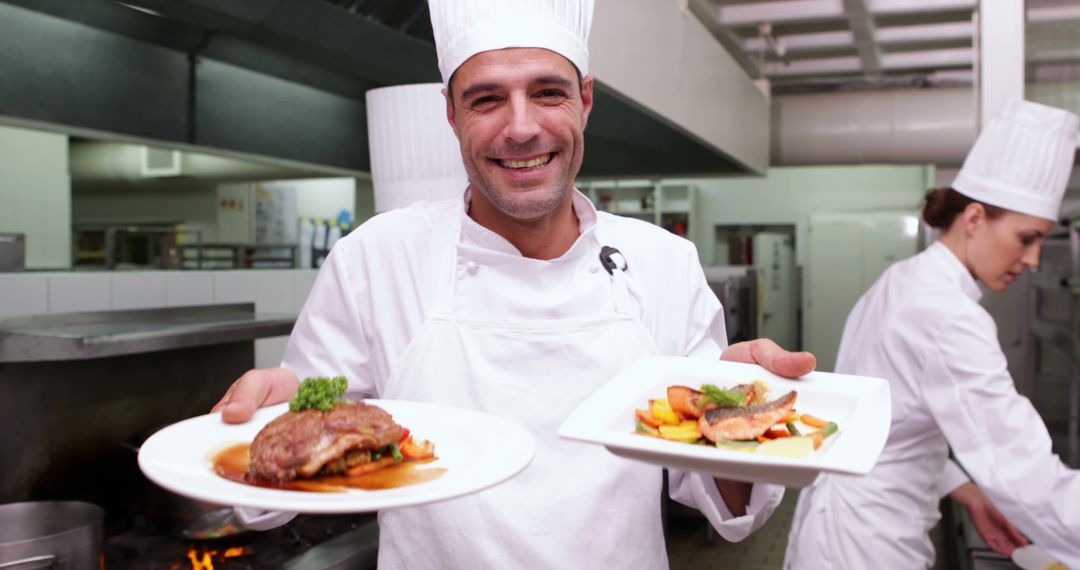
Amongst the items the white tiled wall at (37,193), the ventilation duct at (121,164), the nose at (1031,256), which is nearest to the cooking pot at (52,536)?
the nose at (1031,256)

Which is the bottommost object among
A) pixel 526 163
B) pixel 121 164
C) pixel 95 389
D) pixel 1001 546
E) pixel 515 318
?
pixel 1001 546

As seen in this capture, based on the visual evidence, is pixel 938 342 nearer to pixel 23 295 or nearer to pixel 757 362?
pixel 757 362

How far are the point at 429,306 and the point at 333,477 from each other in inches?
18.1

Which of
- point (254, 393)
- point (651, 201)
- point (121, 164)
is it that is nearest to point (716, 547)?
point (254, 393)

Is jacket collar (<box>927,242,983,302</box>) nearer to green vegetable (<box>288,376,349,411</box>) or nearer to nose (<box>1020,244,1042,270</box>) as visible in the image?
nose (<box>1020,244,1042,270</box>)

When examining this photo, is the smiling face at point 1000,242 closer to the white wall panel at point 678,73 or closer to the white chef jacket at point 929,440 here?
the white chef jacket at point 929,440

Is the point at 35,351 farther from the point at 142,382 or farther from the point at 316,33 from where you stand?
the point at 316,33

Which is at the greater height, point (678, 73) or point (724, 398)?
point (678, 73)

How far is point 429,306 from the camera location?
4.67ft

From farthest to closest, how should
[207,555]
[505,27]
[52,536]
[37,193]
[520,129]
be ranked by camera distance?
[37,193], [207,555], [52,536], [505,27], [520,129]

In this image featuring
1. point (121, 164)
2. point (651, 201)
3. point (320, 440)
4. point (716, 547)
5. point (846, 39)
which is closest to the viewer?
point (320, 440)

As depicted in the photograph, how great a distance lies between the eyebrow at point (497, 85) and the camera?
129 centimetres

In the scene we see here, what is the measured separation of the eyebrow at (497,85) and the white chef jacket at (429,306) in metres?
0.24

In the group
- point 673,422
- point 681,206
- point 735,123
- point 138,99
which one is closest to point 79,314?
point 138,99
